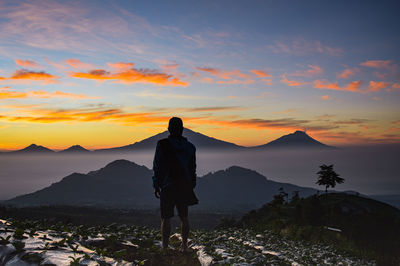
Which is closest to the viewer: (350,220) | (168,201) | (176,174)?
(168,201)

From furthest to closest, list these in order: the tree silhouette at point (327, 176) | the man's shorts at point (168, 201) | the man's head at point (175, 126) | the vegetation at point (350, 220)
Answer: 1. the tree silhouette at point (327, 176)
2. the vegetation at point (350, 220)
3. the man's head at point (175, 126)
4. the man's shorts at point (168, 201)

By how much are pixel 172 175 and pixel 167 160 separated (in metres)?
0.42

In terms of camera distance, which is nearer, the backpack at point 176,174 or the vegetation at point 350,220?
the backpack at point 176,174

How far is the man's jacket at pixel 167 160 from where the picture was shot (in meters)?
8.05

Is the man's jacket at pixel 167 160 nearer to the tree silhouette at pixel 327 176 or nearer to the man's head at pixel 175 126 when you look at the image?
the man's head at pixel 175 126

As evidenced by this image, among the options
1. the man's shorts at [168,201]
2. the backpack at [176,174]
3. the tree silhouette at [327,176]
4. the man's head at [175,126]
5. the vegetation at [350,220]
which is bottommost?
the vegetation at [350,220]

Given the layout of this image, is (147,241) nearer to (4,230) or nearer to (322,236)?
(4,230)

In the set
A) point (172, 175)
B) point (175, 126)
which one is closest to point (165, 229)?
point (172, 175)

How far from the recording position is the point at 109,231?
36.5ft

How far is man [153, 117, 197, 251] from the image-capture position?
8047 mm

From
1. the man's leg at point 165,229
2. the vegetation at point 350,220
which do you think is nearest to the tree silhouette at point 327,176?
the vegetation at point 350,220

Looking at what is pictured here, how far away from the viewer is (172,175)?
8.11m

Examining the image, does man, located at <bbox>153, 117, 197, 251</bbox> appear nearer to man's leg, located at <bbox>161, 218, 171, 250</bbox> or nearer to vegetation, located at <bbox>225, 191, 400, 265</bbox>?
man's leg, located at <bbox>161, 218, 171, 250</bbox>

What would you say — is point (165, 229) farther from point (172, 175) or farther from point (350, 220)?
point (350, 220)
